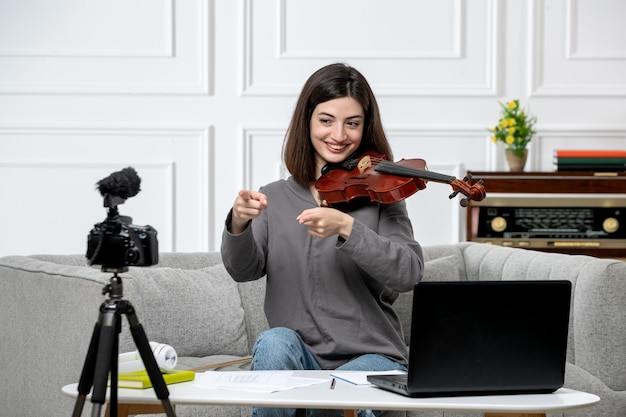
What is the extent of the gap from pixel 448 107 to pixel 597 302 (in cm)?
184

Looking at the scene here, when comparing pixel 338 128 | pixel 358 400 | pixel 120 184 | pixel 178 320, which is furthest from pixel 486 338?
pixel 178 320

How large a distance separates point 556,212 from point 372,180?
184cm

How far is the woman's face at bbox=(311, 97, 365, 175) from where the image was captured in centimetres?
240

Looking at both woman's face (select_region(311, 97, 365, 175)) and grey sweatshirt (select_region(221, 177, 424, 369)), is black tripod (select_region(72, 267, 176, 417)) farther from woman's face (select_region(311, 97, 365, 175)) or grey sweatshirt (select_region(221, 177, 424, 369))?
woman's face (select_region(311, 97, 365, 175))

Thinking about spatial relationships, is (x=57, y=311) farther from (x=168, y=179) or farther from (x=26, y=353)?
(x=168, y=179)

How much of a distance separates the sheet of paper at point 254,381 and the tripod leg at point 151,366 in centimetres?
13

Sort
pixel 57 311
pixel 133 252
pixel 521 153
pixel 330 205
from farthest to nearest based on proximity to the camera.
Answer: pixel 521 153
pixel 57 311
pixel 330 205
pixel 133 252

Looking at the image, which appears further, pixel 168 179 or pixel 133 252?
pixel 168 179

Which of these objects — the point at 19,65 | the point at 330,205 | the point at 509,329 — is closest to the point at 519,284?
the point at 509,329

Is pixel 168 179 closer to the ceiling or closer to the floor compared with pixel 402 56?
closer to the floor

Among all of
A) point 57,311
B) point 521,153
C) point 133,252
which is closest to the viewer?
point 133,252

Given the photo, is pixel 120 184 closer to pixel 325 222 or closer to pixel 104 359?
pixel 104 359

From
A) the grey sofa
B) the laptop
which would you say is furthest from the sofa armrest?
the laptop

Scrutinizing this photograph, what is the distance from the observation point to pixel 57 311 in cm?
255
